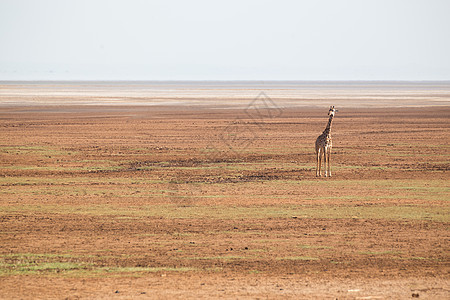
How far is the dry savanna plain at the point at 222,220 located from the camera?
1006cm

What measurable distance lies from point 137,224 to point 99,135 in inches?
795

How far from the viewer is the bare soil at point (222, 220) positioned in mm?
10078

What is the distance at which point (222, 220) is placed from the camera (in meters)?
14.2

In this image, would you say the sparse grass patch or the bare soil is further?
the sparse grass patch

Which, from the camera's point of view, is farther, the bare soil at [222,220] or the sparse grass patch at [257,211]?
the sparse grass patch at [257,211]

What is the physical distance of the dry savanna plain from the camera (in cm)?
1006

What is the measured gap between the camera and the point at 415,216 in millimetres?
14539

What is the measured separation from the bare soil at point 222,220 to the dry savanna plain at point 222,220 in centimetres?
4

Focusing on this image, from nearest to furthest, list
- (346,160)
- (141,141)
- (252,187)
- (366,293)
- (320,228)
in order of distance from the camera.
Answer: (366,293)
(320,228)
(252,187)
(346,160)
(141,141)

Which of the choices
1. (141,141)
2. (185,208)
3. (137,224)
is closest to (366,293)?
(137,224)

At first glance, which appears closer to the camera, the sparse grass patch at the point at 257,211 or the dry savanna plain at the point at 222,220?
the dry savanna plain at the point at 222,220

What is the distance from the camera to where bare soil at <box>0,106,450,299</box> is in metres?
10.1

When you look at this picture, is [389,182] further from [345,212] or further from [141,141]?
[141,141]

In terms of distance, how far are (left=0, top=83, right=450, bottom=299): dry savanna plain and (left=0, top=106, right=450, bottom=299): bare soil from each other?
39 mm
